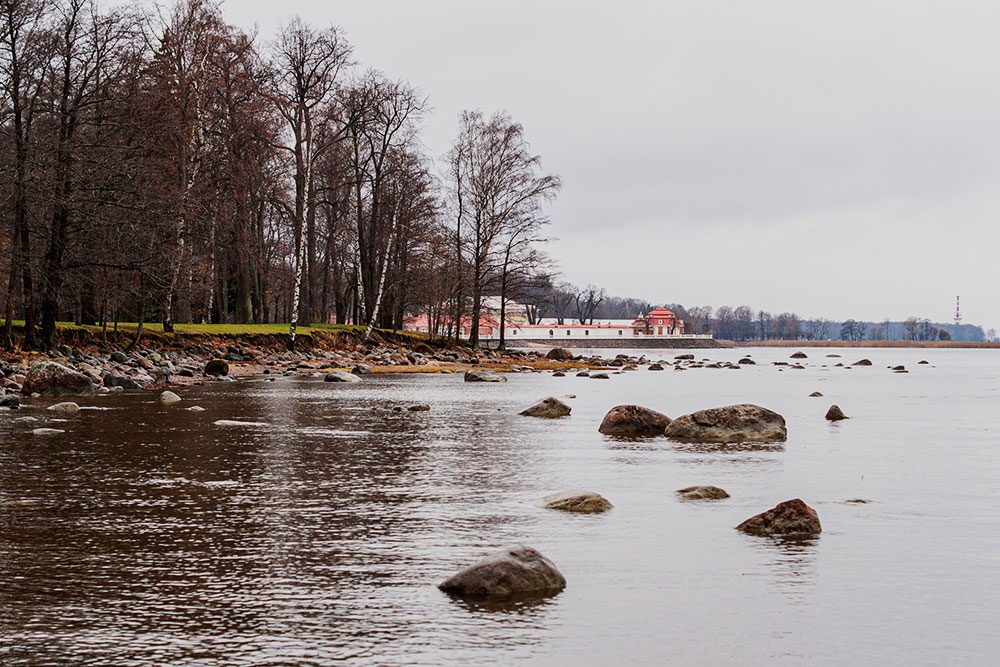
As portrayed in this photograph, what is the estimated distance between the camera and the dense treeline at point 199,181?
2638 centimetres

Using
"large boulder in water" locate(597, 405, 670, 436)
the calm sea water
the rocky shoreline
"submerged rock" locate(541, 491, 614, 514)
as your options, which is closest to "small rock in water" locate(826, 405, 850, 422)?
the calm sea water

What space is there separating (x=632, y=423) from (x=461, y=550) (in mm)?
9329

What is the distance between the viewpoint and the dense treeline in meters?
26.4

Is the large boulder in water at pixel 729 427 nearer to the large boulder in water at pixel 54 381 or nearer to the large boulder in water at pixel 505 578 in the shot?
Result: the large boulder in water at pixel 505 578

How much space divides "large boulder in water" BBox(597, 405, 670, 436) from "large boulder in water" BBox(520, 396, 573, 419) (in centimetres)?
262

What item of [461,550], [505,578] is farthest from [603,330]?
[505,578]

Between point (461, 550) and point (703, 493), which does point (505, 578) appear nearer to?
point (461, 550)

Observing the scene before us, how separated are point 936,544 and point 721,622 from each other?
3055mm

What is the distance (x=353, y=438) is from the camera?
14.1 meters

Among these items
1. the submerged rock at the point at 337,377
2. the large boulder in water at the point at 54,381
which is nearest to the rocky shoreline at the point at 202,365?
the large boulder in water at the point at 54,381

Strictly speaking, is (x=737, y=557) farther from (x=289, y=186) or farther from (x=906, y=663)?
(x=289, y=186)

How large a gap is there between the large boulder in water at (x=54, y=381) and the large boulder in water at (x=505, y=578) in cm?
1701

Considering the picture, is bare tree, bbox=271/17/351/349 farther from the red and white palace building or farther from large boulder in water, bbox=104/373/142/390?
the red and white palace building

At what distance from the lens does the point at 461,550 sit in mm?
6828
